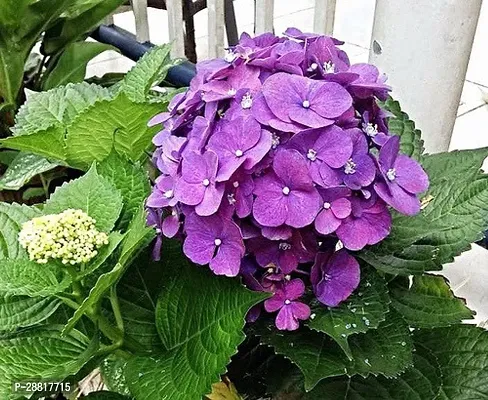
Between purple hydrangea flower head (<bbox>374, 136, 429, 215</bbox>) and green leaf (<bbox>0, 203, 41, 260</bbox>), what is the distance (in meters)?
0.28

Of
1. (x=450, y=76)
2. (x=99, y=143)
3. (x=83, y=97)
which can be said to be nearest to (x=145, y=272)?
(x=99, y=143)

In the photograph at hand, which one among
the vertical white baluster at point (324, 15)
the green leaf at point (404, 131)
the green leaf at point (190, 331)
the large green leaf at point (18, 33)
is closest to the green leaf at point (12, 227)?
the green leaf at point (190, 331)

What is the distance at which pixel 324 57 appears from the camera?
0.52m

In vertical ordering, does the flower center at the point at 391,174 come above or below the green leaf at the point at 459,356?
above

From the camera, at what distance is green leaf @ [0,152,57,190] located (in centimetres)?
78

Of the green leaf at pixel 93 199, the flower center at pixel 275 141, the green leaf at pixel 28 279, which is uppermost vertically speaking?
the flower center at pixel 275 141

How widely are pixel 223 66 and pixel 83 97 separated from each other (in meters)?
0.25

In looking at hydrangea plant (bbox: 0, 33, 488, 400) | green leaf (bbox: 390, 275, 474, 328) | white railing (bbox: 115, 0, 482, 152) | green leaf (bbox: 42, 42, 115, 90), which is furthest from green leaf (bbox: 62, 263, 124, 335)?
green leaf (bbox: 42, 42, 115, 90)

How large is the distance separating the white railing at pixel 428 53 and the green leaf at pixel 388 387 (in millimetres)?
507

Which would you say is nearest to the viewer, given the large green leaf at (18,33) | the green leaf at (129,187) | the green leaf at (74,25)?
the green leaf at (129,187)

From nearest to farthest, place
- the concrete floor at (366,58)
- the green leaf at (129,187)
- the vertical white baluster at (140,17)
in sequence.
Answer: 1. the green leaf at (129,187)
2. the concrete floor at (366,58)
3. the vertical white baluster at (140,17)

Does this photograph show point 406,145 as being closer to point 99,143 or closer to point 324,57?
point 324,57

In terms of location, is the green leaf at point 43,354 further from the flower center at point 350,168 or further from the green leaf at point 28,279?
the flower center at point 350,168

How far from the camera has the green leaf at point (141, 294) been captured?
59 cm
